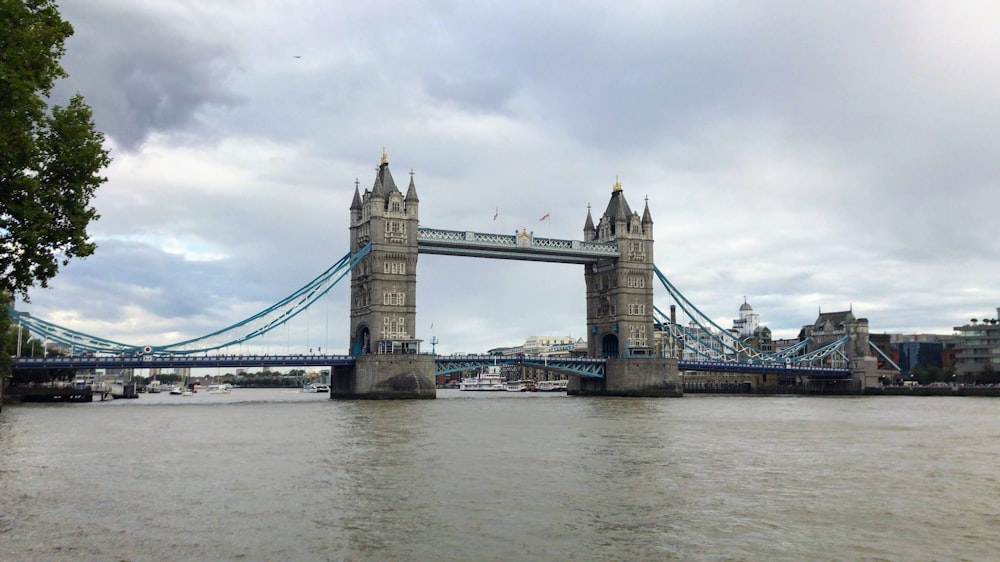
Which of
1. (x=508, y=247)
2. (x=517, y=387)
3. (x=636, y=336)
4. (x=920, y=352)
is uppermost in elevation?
(x=508, y=247)

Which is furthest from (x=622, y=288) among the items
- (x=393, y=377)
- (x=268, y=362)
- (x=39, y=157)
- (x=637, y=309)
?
(x=39, y=157)

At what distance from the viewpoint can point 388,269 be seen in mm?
85562

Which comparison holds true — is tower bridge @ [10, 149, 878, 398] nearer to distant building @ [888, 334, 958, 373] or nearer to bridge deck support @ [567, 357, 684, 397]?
bridge deck support @ [567, 357, 684, 397]

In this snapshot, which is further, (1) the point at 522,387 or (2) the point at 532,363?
(1) the point at 522,387

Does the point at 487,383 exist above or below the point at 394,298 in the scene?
below

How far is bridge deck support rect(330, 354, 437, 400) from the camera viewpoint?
8044 cm

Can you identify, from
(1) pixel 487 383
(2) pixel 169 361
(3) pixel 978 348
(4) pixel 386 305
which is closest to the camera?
(2) pixel 169 361

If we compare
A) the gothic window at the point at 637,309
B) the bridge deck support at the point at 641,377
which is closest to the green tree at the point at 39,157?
the bridge deck support at the point at 641,377

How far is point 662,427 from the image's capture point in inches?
1841

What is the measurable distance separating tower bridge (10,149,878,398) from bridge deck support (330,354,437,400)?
94mm

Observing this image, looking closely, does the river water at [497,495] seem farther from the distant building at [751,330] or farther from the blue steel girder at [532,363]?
the distant building at [751,330]

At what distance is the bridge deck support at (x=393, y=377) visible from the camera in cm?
8044

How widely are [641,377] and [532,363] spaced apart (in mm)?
13360

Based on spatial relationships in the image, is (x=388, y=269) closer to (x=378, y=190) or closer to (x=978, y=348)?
(x=378, y=190)
